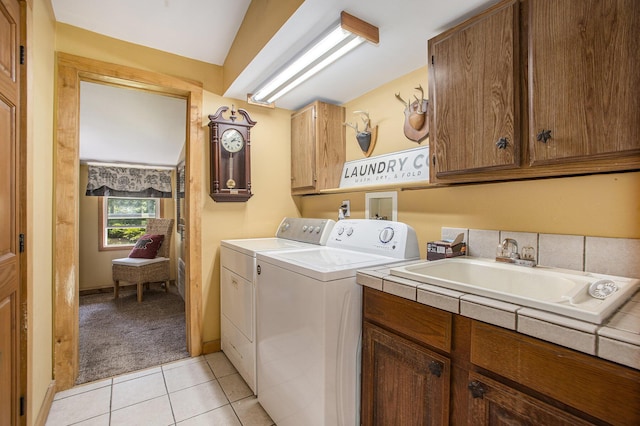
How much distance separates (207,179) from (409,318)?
1.96 metres

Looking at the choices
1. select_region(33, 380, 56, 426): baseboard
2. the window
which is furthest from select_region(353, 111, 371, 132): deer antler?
the window

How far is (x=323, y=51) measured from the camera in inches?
65.0

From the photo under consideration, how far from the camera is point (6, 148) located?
3.87 ft

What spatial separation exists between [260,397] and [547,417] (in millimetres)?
1499

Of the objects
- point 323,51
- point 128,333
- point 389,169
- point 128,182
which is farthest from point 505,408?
point 128,182

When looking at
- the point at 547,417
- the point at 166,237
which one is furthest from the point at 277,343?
the point at 166,237

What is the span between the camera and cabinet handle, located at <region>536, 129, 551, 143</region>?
1062mm

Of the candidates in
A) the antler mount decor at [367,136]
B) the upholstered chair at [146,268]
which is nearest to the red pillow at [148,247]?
the upholstered chair at [146,268]

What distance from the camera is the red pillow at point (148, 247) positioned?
416 cm

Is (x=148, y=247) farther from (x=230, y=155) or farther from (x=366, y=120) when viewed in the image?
(x=366, y=120)

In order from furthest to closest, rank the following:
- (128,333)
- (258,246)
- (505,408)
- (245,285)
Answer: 1. (128,333)
2. (258,246)
3. (245,285)
4. (505,408)

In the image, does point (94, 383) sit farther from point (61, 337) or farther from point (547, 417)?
point (547, 417)

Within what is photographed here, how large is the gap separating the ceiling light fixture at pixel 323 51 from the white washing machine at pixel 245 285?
1.00 metres

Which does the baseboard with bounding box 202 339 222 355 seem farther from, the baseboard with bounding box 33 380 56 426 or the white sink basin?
the white sink basin
